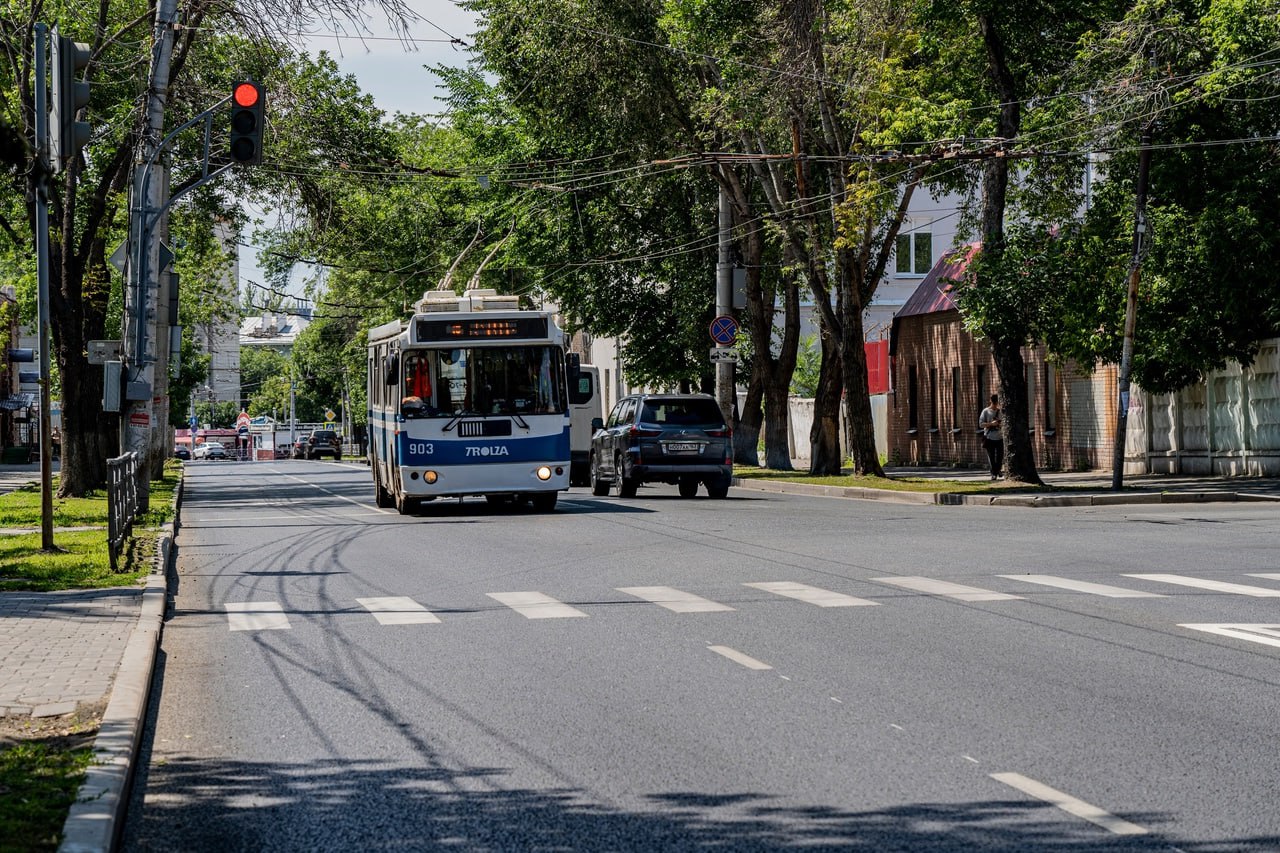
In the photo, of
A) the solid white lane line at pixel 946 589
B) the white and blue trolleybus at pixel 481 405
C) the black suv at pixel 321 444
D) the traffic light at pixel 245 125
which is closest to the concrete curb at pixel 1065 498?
the white and blue trolleybus at pixel 481 405

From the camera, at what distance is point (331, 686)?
29.0 feet

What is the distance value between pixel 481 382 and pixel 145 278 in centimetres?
521

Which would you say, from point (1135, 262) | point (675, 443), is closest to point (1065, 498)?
point (1135, 262)

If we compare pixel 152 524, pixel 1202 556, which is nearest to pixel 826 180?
pixel 152 524

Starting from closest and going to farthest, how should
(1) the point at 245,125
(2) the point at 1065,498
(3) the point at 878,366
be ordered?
(1) the point at 245,125 → (2) the point at 1065,498 → (3) the point at 878,366

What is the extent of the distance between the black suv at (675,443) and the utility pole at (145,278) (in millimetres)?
9586

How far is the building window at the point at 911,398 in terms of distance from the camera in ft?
161

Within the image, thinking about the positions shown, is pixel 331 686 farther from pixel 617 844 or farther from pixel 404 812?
pixel 617 844

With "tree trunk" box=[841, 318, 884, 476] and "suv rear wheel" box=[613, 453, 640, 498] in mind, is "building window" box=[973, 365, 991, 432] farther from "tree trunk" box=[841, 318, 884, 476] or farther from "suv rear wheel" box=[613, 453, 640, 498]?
"suv rear wheel" box=[613, 453, 640, 498]

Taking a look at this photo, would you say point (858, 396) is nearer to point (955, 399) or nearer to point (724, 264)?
point (724, 264)

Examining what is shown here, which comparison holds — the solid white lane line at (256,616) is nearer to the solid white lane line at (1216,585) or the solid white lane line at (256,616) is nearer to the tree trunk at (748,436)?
the solid white lane line at (1216,585)

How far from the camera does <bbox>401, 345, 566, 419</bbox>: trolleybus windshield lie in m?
24.6

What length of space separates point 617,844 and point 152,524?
1713cm

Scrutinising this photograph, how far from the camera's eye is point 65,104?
13.3m
